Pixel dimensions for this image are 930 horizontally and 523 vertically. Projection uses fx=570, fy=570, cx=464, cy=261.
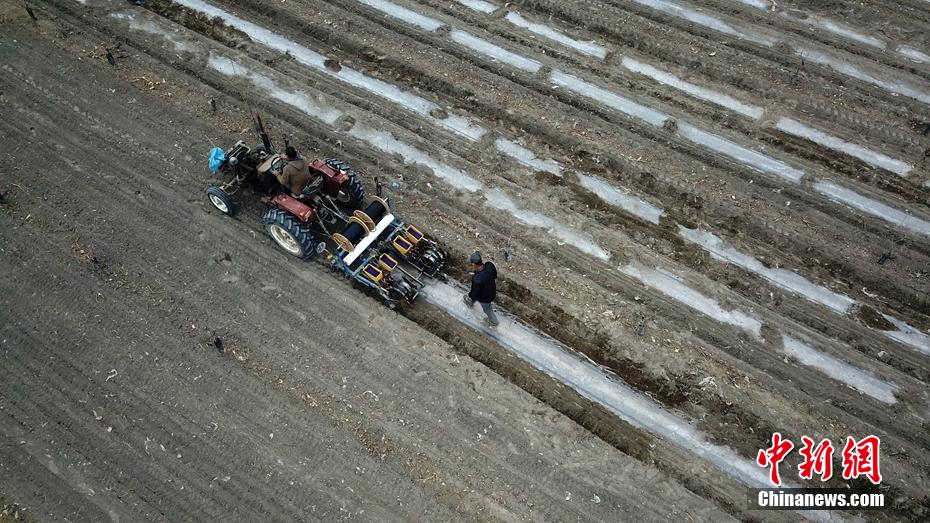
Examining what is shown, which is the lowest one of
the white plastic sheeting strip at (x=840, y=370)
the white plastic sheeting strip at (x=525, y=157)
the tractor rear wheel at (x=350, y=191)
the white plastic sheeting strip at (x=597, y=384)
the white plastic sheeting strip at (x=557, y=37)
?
the white plastic sheeting strip at (x=597, y=384)

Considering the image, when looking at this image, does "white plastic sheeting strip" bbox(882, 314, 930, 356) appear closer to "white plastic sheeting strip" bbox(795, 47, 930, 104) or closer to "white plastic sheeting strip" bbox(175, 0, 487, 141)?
"white plastic sheeting strip" bbox(795, 47, 930, 104)

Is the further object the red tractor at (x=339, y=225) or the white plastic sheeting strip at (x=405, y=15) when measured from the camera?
the white plastic sheeting strip at (x=405, y=15)

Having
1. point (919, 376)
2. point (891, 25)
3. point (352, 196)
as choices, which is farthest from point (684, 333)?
point (891, 25)

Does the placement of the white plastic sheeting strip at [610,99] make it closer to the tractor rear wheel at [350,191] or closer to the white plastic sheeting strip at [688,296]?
the white plastic sheeting strip at [688,296]

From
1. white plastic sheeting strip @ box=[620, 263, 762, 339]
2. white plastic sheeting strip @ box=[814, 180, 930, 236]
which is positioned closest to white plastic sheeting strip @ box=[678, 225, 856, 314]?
white plastic sheeting strip @ box=[620, 263, 762, 339]

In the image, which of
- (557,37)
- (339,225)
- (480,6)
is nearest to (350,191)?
(339,225)

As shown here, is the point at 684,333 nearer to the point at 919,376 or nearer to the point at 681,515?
the point at 681,515

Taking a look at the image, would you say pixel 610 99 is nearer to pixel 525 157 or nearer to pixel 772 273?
pixel 525 157

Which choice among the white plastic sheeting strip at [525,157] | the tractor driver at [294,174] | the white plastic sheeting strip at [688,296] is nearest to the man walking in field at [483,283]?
the white plastic sheeting strip at [688,296]
